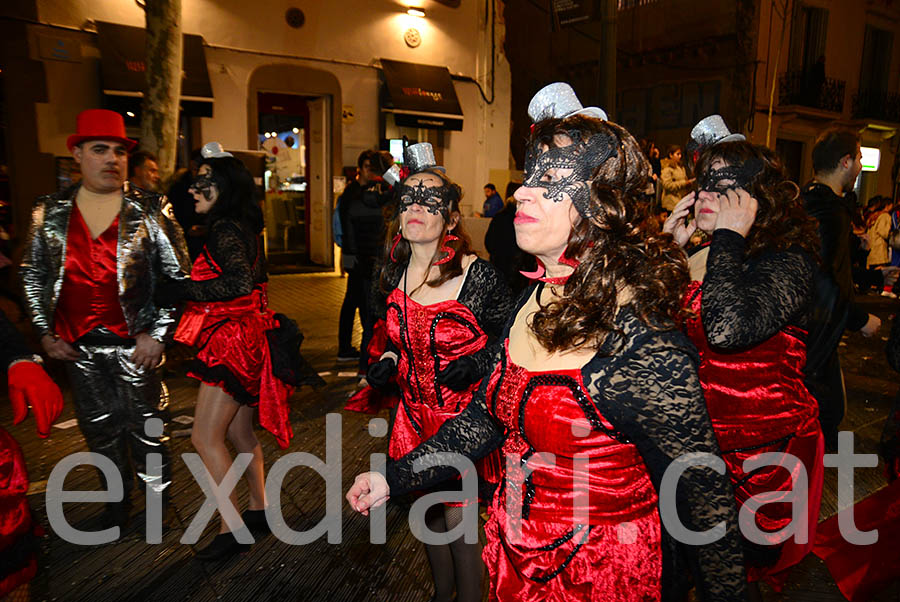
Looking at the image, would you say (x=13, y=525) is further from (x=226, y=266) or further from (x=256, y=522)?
(x=256, y=522)

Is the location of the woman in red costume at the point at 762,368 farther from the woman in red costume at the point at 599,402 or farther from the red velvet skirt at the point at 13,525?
the red velvet skirt at the point at 13,525

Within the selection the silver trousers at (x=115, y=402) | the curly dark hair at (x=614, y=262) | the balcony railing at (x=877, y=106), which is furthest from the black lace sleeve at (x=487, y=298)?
the balcony railing at (x=877, y=106)

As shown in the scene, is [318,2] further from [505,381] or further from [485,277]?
[505,381]

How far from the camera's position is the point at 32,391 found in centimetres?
226

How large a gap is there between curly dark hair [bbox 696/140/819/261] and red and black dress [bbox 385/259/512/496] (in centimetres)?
107

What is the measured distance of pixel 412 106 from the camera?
13.1 metres

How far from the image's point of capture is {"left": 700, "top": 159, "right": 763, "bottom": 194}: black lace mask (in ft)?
7.72

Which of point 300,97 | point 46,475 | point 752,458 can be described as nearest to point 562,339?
point 752,458

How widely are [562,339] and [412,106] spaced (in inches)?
486

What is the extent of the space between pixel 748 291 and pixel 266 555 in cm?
276

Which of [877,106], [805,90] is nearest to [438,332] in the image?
[805,90]

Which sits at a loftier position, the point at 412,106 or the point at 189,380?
the point at 412,106

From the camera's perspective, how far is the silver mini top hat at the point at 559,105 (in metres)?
1.67

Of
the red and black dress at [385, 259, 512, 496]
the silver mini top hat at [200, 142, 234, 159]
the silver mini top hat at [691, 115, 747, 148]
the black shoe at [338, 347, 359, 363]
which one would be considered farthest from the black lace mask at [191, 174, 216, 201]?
the black shoe at [338, 347, 359, 363]
